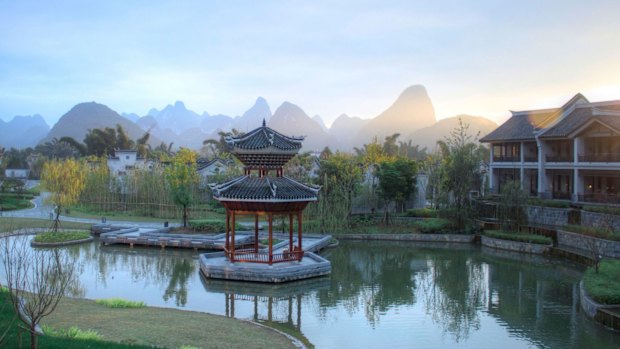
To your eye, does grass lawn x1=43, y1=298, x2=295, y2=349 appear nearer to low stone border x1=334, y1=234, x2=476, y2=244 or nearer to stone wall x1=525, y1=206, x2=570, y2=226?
low stone border x1=334, y1=234, x2=476, y2=244

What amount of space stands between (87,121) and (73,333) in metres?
129

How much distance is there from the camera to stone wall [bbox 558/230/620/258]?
675 inches

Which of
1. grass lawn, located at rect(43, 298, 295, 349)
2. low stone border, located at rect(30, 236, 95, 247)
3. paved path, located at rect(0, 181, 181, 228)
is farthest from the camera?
paved path, located at rect(0, 181, 181, 228)

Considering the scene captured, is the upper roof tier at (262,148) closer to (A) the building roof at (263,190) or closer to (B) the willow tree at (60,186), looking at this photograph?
(A) the building roof at (263,190)

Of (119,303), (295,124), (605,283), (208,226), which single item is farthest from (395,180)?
(295,124)

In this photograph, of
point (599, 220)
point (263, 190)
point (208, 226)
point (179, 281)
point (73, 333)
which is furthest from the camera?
point (208, 226)

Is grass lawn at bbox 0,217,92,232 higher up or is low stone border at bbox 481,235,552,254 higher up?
grass lawn at bbox 0,217,92,232

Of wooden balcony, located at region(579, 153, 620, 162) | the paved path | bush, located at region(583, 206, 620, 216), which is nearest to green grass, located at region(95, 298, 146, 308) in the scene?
the paved path

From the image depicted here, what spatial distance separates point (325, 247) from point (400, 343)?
11.2 meters

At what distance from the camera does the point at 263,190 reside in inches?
613

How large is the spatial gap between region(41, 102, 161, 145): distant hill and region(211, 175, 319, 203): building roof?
111 metres

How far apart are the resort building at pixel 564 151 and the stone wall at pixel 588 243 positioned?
4259 mm

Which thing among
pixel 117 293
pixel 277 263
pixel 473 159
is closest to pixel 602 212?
pixel 473 159

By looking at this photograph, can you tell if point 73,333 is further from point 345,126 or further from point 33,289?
point 345,126
